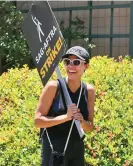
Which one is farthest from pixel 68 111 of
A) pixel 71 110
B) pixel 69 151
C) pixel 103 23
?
pixel 103 23

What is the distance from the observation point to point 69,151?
3357 mm

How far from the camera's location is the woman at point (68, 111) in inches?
129

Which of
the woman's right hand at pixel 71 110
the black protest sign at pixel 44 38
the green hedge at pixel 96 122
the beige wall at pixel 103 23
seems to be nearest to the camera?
the woman's right hand at pixel 71 110

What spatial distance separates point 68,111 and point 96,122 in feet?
4.13

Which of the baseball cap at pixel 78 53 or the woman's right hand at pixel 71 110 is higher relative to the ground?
the baseball cap at pixel 78 53

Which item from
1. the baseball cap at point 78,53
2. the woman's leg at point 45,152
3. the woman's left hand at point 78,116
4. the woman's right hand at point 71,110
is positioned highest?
the baseball cap at point 78,53

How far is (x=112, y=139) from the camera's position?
4.25 meters

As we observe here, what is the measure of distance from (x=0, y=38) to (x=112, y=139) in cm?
501

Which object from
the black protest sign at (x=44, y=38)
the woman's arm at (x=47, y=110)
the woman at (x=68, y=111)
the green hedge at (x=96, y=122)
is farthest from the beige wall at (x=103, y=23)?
the woman's arm at (x=47, y=110)

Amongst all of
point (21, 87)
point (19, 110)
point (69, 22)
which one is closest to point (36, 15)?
point (19, 110)

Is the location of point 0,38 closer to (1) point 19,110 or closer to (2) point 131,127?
(1) point 19,110

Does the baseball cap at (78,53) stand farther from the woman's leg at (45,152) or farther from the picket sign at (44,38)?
the woman's leg at (45,152)

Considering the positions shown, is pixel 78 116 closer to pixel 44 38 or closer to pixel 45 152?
pixel 45 152

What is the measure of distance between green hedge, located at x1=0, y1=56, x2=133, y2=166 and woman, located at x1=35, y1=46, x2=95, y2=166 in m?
0.75
